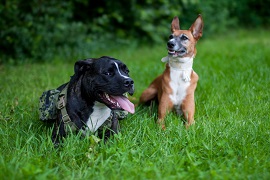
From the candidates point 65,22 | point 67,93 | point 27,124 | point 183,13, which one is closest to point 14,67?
point 65,22

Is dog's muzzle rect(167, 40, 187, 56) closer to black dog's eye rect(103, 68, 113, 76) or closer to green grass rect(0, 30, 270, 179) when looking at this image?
green grass rect(0, 30, 270, 179)

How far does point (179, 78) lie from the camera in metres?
4.63

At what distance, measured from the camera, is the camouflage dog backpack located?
4137mm

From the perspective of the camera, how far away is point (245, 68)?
6.52 meters

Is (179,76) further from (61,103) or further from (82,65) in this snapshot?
(61,103)

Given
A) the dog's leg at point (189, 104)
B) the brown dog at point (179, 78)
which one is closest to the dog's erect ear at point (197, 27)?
the brown dog at point (179, 78)

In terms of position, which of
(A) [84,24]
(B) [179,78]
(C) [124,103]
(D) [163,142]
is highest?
(A) [84,24]

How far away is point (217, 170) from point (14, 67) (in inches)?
221

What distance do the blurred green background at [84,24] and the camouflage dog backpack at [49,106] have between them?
3.93 metres

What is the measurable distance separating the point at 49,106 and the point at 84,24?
538 centimetres

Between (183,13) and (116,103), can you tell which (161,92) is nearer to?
(116,103)

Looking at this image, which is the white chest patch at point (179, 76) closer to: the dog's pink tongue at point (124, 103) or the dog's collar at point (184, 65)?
the dog's collar at point (184, 65)

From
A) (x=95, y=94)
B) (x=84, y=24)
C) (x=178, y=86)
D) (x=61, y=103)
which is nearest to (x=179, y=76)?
(x=178, y=86)

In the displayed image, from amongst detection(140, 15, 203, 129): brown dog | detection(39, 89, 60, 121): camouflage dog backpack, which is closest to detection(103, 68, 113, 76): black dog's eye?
detection(39, 89, 60, 121): camouflage dog backpack
